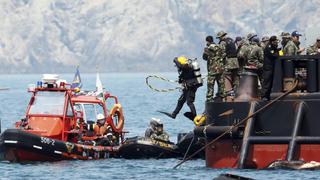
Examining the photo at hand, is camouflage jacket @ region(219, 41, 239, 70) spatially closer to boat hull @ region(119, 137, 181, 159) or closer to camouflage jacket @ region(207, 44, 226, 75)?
camouflage jacket @ region(207, 44, 226, 75)

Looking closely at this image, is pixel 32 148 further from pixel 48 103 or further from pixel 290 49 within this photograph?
pixel 290 49

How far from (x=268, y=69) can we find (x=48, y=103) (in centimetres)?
922

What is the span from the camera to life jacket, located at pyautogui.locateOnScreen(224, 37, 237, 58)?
32.8 meters

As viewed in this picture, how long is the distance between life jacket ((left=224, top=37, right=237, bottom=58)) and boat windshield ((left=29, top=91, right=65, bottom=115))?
5851mm

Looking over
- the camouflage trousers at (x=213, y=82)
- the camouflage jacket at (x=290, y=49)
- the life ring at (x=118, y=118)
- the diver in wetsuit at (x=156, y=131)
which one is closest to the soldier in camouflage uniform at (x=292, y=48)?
the camouflage jacket at (x=290, y=49)

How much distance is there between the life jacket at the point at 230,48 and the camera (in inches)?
1292

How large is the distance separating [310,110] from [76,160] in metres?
9.02

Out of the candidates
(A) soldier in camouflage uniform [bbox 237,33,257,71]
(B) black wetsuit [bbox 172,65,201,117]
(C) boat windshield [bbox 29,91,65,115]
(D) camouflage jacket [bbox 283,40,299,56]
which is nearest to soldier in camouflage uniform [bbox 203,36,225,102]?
(A) soldier in camouflage uniform [bbox 237,33,257,71]

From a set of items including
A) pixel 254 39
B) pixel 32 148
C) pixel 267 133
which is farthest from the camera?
pixel 32 148

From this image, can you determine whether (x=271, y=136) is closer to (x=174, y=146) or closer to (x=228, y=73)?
(x=228, y=73)

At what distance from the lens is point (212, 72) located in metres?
32.9

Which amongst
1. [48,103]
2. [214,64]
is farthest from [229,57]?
[48,103]

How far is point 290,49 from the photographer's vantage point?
32.3 meters

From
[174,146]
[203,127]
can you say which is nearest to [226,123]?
[203,127]
